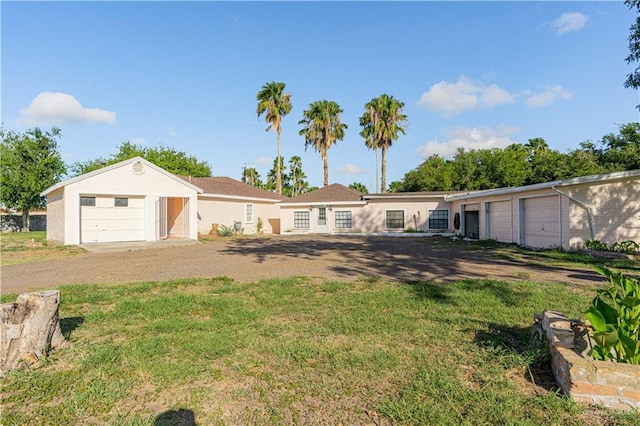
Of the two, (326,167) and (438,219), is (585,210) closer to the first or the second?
(438,219)

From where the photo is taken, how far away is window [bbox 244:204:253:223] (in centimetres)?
2355

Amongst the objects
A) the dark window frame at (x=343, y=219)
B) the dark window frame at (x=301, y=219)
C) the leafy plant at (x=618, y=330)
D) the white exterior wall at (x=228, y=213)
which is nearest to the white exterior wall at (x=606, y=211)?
the leafy plant at (x=618, y=330)

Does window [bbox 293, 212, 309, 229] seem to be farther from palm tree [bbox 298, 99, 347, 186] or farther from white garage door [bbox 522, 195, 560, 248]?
white garage door [bbox 522, 195, 560, 248]

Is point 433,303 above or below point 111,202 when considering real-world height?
below

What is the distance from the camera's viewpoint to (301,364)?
11.3ft

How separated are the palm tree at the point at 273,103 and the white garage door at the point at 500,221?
2044 centimetres

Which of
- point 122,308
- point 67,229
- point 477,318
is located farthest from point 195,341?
point 67,229

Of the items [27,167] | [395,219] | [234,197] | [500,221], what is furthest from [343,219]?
[27,167]

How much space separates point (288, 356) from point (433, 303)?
2820 millimetres

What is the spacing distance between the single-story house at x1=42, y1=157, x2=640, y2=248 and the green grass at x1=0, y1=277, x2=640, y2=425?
844cm

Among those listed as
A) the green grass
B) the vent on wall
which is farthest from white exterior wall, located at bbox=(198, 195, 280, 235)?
the green grass

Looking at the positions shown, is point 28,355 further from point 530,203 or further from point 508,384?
point 530,203

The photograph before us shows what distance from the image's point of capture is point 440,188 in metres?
34.7

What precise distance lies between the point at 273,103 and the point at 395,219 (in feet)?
51.6
